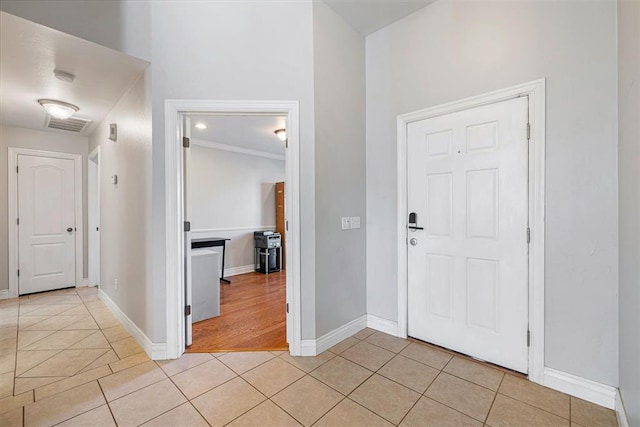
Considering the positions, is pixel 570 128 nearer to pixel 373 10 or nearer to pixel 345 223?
pixel 345 223

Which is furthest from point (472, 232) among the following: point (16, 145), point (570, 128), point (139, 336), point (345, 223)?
point (16, 145)

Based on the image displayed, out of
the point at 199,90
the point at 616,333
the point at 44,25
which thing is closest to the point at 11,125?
the point at 44,25

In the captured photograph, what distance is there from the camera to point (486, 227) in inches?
84.3

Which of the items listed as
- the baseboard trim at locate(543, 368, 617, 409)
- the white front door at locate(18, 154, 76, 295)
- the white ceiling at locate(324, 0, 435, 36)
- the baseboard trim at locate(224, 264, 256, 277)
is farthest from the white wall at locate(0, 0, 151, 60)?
the baseboard trim at locate(224, 264, 256, 277)

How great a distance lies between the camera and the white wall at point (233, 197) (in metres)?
5.05

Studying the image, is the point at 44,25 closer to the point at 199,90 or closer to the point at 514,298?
the point at 199,90

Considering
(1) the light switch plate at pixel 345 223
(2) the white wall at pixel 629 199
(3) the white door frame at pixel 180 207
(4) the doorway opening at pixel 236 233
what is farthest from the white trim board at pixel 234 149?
(2) the white wall at pixel 629 199

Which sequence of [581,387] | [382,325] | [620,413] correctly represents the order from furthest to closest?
[382,325], [581,387], [620,413]

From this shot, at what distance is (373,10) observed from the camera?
2.48m

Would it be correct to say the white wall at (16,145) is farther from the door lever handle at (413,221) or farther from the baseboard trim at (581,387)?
the baseboard trim at (581,387)

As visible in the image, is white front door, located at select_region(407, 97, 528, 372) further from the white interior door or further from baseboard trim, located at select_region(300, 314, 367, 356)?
the white interior door

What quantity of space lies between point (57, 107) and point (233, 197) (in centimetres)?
287

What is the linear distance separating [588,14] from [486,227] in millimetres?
1418


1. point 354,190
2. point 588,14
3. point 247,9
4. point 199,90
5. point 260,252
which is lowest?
point 260,252
